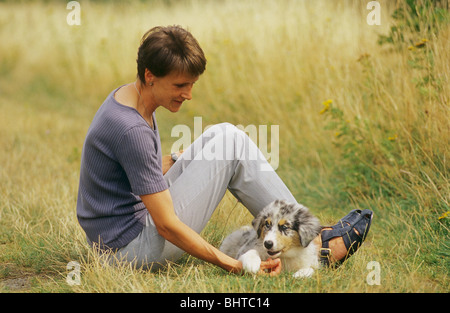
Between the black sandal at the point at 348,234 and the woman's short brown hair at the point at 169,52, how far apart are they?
4.01ft

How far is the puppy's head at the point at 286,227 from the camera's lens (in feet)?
9.94

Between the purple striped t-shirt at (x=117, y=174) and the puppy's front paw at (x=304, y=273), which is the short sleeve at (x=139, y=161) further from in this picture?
the puppy's front paw at (x=304, y=273)

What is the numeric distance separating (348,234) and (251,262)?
64 centimetres

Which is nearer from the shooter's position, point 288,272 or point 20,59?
point 288,272

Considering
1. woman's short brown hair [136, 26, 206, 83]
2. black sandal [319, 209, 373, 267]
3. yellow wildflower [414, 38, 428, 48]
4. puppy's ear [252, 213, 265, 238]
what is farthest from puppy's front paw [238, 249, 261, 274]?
yellow wildflower [414, 38, 428, 48]

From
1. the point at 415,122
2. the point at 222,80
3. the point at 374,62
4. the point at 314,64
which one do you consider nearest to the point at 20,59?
the point at 222,80

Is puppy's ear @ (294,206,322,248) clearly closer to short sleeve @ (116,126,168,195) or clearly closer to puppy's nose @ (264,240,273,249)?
puppy's nose @ (264,240,273,249)

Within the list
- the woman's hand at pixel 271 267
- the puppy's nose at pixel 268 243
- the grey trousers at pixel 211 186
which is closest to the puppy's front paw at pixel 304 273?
the woman's hand at pixel 271 267

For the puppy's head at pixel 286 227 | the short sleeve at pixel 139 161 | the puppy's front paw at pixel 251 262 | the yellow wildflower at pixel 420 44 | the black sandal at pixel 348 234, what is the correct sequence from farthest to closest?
1. the yellow wildflower at pixel 420 44
2. the black sandal at pixel 348 234
3. the puppy's head at pixel 286 227
4. the puppy's front paw at pixel 251 262
5. the short sleeve at pixel 139 161

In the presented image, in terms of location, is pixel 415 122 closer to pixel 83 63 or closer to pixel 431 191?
pixel 431 191

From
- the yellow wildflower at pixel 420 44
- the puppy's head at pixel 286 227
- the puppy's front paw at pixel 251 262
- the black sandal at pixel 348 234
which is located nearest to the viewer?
the puppy's front paw at pixel 251 262

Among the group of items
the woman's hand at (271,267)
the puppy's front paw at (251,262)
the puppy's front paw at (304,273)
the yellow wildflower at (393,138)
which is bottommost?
the puppy's front paw at (304,273)
